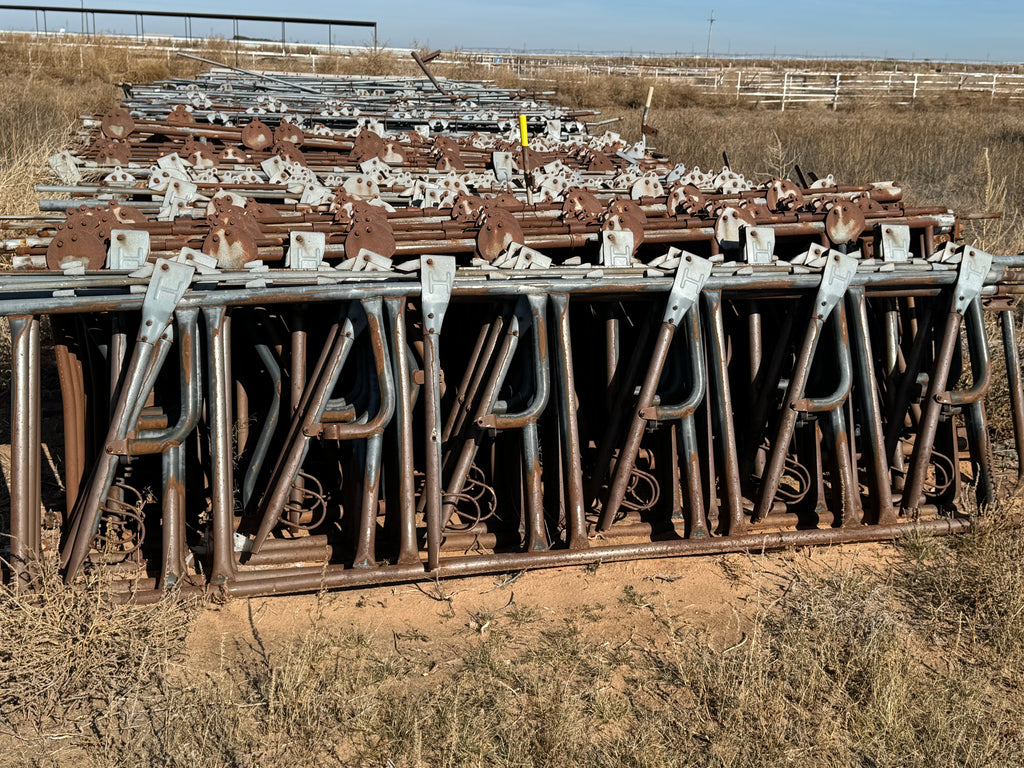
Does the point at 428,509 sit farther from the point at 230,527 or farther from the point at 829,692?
the point at 829,692

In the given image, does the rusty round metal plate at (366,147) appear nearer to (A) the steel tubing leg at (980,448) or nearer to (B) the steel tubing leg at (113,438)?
(B) the steel tubing leg at (113,438)

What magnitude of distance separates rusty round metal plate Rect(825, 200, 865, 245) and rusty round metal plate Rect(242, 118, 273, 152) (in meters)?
5.66

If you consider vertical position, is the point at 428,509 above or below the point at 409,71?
below

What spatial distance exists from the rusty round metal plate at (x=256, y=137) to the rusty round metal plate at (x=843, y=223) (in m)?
5.66

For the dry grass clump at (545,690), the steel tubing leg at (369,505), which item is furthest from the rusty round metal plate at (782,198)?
the steel tubing leg at (369,505)

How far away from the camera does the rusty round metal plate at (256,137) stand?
8883mm

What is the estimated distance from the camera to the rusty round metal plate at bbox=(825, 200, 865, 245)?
5.32 m

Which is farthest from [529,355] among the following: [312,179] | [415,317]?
[312,179]

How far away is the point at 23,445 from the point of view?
12.6 ft

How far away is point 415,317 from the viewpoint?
4727 millimetres

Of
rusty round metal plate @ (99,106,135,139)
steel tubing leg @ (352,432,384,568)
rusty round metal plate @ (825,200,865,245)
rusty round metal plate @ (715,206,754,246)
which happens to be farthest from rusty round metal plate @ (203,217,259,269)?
rusty round metal plate @ (99,106,135,139)

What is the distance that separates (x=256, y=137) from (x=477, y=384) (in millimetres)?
5445

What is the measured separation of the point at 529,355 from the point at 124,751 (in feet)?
7.76

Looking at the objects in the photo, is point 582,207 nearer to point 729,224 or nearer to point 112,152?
point 729,224
